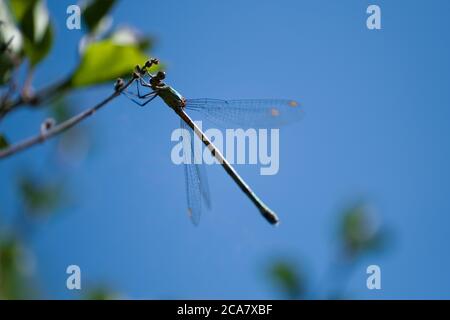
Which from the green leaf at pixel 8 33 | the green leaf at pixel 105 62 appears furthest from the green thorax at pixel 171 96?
the green leaf at pixel 8 33

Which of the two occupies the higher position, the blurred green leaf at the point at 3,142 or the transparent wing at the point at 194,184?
the blurred green leaf at the point at 3,142

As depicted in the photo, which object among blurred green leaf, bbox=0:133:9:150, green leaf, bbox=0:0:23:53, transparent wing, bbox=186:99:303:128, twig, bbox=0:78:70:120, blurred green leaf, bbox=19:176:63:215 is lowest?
blurred green leaf, bbox=19:176:63:215

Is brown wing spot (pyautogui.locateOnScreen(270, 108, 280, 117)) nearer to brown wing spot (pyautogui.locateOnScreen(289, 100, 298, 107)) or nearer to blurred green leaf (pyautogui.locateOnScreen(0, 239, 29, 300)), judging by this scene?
brown wing spot (pyautogui.locateOnScreen(289, 100, 298, 107))

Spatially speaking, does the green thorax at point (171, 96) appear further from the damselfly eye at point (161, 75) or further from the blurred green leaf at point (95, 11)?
the blurred green leaf at point (95, 11)

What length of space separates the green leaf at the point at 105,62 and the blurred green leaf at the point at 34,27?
0.13 metres

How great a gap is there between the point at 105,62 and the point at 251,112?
134cm

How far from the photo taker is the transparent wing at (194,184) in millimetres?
2709

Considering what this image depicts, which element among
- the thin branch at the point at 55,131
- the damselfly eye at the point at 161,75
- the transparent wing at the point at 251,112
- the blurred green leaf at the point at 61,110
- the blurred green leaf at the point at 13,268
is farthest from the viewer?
the blurred green leaf at the point at 61,110

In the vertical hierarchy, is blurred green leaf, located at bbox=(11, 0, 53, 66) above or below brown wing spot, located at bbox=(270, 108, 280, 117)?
above

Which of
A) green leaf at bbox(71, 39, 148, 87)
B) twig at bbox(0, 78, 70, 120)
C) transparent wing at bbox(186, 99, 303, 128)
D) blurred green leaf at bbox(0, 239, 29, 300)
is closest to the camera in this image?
twig at bbox(0, 78, 70, 120)

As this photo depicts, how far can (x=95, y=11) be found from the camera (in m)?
1.89

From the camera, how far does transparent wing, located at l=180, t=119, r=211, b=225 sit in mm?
2709

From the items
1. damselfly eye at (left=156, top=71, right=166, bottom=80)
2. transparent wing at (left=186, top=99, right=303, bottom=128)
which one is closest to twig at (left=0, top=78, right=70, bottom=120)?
damselfly eye at (left=156, top=71, right=166, bottom=80)
